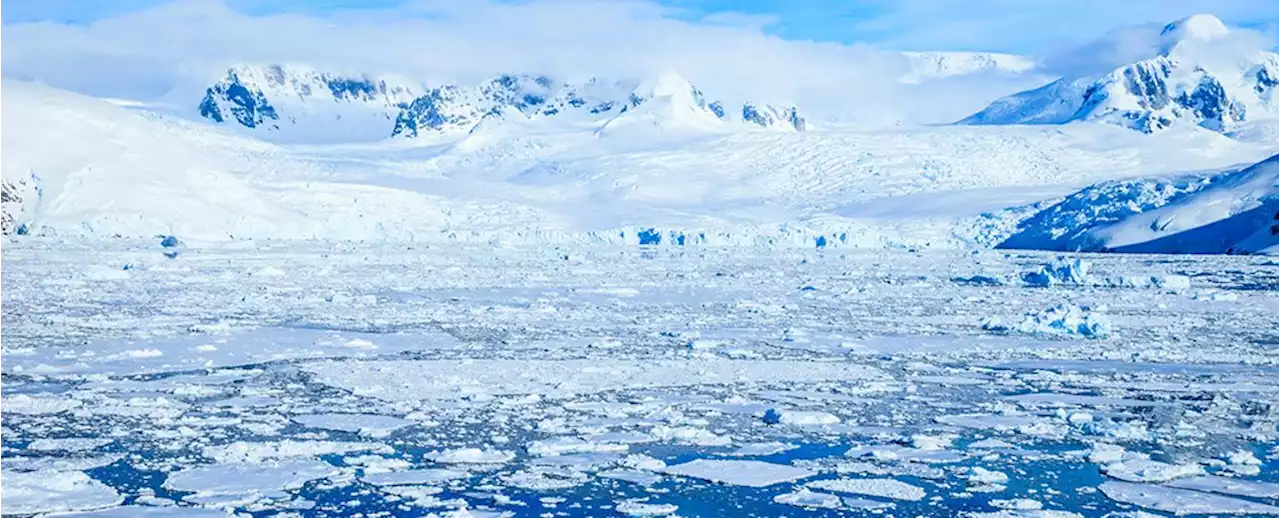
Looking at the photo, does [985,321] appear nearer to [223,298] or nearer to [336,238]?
[223,298]

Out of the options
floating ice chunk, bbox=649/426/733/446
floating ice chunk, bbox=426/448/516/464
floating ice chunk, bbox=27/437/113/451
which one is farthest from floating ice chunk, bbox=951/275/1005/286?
floating ice chunk, bbox=27/437/113/451

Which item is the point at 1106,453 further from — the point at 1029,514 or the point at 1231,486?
the point at 1029,514

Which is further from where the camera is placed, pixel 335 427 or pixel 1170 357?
pixel 1170 357

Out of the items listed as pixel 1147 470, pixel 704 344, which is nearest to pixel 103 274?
pixel 704 344

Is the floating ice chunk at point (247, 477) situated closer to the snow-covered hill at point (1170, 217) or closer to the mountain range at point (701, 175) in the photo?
the mountain range at point (701, 175)

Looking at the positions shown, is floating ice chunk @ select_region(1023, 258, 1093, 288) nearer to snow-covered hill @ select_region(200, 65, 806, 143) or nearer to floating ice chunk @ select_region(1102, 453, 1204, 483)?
floating ice chunk @ select_region(1102, 453, 1204, 483)

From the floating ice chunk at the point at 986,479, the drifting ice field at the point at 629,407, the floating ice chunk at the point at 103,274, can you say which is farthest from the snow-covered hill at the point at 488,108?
the floating ice chunk at the point at 986,479

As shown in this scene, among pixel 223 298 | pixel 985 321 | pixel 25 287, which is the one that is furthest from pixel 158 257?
pixel 985 321
